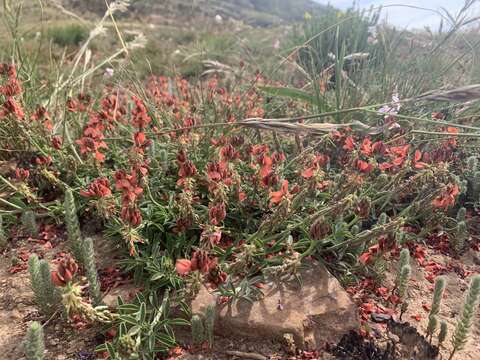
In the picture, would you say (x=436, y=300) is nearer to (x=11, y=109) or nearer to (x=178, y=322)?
(x=178, y=322)

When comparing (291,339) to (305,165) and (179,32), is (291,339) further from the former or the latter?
(179,32)

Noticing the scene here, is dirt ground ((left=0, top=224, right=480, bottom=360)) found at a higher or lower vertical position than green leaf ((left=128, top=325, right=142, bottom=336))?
lower

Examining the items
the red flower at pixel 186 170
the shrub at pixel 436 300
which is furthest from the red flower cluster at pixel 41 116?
the shrub at pixel 436 300

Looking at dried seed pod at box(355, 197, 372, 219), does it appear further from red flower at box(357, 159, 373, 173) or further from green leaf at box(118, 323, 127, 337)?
green leaf at box(118, 323, 127, 337)

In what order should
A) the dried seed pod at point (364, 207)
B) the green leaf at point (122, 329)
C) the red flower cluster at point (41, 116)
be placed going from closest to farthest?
the green leaf at point (122, 329)
the dried seed pod at point (364, 207)
the red flower cluster at point (41, 116)

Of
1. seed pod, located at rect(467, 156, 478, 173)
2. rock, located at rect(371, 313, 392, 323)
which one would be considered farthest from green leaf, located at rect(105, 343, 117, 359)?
seed pod, located at rect(467, 156, 478, 173)

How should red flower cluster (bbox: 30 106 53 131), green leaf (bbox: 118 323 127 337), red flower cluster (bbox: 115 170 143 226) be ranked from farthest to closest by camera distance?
red flower cluster (bbox: 30 106 53 131), red flower cluster (bbox: 115 170 143 226), green leaf (bbox: 118 323 127 337)

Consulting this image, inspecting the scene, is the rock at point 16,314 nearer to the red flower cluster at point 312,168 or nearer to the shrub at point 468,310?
the red flower cluster at point 312,168

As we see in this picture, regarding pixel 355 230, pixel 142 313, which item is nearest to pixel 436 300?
pixel 355 230

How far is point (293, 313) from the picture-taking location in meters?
1.83

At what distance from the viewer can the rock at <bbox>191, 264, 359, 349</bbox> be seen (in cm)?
178

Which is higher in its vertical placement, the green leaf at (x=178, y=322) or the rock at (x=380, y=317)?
the green leaf at (x=178, y=322)

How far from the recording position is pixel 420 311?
2.04m

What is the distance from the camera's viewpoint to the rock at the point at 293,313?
1782 mm
